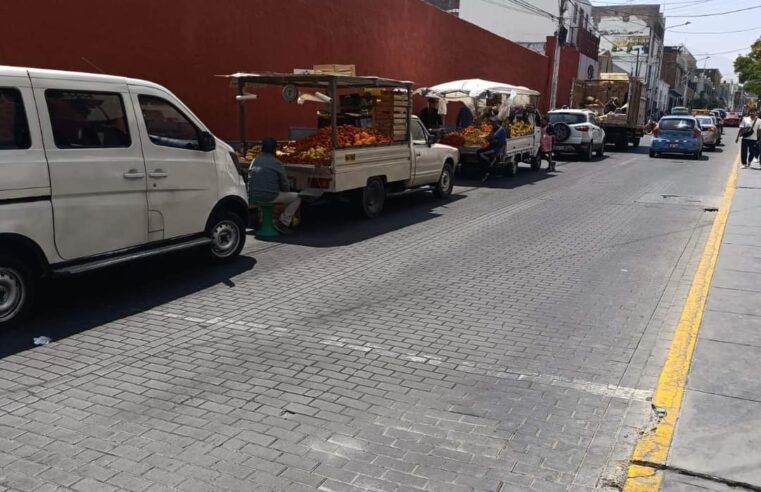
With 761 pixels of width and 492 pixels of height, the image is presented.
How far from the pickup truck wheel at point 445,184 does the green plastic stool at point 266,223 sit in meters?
5.22

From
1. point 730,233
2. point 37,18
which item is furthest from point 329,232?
point 730,233

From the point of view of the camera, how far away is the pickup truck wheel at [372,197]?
11.9 meters

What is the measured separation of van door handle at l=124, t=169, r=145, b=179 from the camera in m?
6.78

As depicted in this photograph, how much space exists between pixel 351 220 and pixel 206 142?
4534mm

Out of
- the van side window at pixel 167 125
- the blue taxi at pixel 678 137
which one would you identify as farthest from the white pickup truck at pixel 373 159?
the blue taxi at pixel 678 137

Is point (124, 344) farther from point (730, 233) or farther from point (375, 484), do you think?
point (730, 233)

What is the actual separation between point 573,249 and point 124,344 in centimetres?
657

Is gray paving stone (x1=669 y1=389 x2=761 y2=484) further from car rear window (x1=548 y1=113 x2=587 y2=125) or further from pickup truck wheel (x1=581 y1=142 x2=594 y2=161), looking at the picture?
car rear window (x1=548 y1=113 x2=587 y2=125)

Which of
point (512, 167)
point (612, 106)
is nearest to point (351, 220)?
point (512, 167)

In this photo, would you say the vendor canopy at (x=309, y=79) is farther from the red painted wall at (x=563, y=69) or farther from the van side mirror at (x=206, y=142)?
the red painted wall at (x=563, y=69)

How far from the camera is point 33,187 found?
19.3 ft

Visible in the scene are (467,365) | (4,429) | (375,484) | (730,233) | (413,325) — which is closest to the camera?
(375,484)

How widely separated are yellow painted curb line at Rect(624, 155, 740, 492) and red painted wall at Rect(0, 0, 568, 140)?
983 centimetres

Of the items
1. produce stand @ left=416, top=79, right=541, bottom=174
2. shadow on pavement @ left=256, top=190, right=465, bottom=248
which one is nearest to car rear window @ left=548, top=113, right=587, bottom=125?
produce stand @ left=416, top=79, right=541, bottom=174
